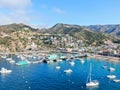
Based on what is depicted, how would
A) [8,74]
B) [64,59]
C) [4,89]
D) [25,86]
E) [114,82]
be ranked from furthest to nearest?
[64,59], [8,74], [114,82], [25,86], [4,89]

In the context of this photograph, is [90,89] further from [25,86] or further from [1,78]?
[1,78]

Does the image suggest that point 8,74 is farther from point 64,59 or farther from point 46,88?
point 64,59

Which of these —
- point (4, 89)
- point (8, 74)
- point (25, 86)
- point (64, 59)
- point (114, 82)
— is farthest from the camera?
point (64, 59)

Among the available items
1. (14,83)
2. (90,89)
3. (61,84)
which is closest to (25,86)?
(14,83)

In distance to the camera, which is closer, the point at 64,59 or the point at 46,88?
the point at 46,88

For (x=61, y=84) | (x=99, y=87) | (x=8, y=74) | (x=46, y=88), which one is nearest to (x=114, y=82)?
(x=99, y=87)

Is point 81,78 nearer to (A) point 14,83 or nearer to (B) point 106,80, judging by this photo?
(B) point 106,80

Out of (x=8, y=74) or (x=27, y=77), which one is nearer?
(x=27, y=77)
